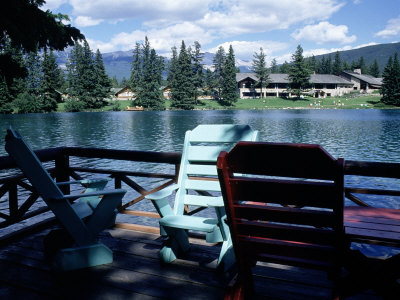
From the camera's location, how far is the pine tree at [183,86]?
235ft

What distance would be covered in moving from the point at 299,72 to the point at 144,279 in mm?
80028

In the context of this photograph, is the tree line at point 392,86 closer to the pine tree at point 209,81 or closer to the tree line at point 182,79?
the tree line at point 182,79

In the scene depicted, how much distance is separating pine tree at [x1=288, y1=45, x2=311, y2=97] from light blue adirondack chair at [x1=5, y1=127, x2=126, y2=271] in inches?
3136

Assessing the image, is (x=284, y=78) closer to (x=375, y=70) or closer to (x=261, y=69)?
(x=261, y=69)

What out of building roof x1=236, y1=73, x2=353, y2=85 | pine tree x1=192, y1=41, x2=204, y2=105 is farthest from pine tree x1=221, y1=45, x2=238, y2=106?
building roof x1=236, y1=73, x2=353, y2=85

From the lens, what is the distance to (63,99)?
76.5 metres

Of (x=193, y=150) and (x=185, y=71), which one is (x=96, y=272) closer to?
(x=193, y=150)

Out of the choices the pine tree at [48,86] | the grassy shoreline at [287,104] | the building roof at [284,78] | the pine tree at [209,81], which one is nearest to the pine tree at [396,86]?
the grassy shoreline at [287,104]

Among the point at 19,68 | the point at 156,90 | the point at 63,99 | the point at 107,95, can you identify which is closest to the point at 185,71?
the point at 156,90

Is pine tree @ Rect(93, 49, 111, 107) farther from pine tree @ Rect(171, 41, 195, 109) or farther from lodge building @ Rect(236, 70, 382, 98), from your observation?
lodge building @ Rect(236, 70, 382, 98)

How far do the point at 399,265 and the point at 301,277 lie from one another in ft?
3.14

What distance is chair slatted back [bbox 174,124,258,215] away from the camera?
3.46m

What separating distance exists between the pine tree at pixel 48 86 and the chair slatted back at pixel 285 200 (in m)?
68.2

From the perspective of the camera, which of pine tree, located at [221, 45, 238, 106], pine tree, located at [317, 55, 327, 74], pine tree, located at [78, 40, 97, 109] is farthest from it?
pine tree, located at [317, 55, 327, 74]
